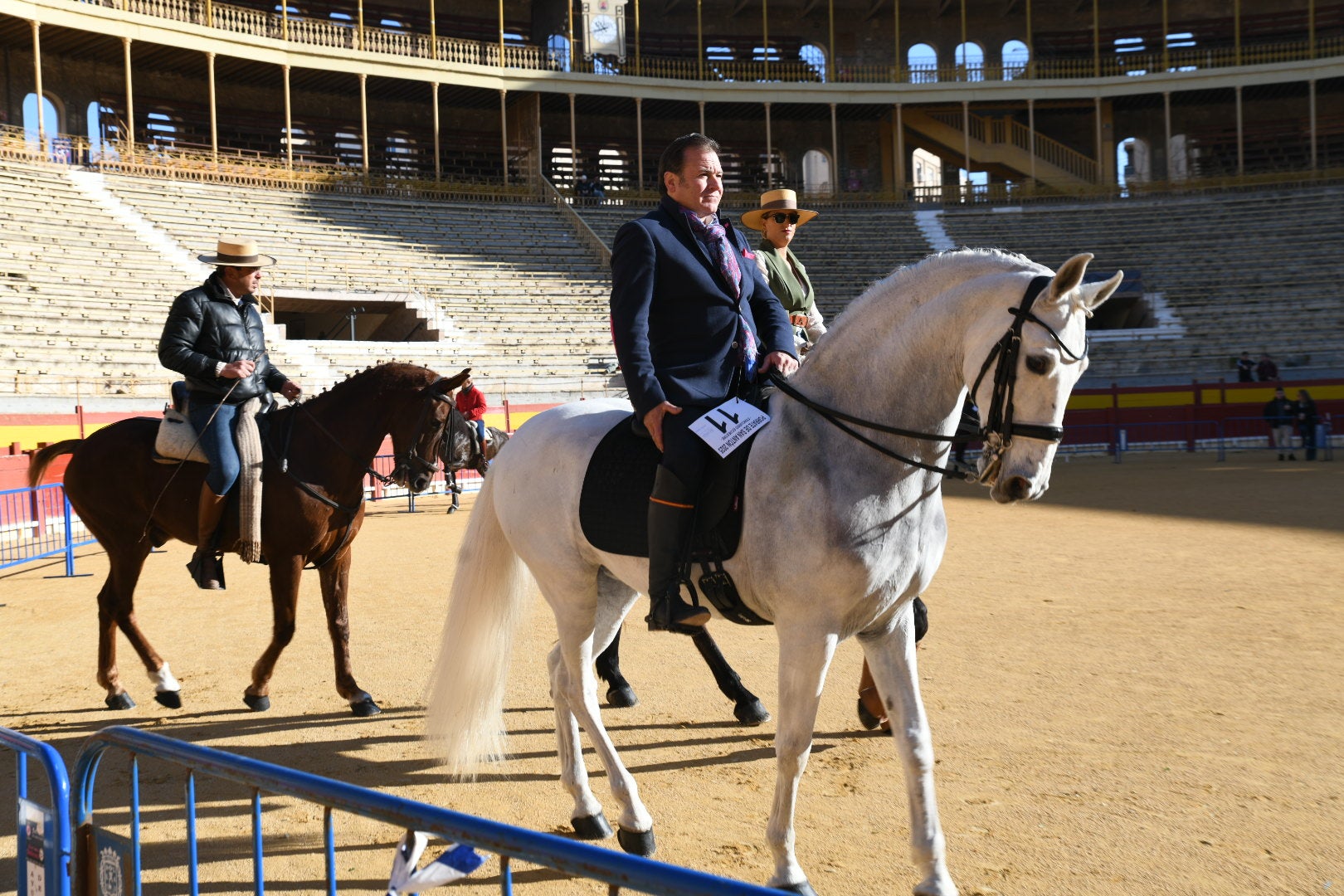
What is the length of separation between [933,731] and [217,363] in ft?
12.0

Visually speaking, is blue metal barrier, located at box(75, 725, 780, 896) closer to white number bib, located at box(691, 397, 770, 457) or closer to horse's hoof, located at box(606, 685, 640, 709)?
white number bib, located at box(691, 397, 770, 457)

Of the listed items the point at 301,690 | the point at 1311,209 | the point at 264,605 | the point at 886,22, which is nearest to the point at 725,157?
the point at 886,22

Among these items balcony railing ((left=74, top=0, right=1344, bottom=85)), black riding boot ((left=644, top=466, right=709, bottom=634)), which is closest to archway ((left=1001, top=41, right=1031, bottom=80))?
balcony railing ((left=74, top=0, right=1344, bottom=85))

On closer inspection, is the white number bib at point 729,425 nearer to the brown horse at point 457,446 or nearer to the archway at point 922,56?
the brown horse at point 457,446

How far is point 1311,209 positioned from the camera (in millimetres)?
27688

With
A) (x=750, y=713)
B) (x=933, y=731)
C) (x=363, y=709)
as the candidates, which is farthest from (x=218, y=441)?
(x=933, y=731)

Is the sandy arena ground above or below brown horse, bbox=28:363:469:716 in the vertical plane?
below

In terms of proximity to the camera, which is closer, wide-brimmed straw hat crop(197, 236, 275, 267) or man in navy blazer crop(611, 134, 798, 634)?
man in navy blazer crop(611, 134, 798, 634)

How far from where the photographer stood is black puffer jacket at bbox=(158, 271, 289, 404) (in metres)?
5.03

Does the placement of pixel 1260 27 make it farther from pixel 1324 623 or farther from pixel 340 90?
pixel 1324 623

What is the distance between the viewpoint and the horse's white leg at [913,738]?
111 inches

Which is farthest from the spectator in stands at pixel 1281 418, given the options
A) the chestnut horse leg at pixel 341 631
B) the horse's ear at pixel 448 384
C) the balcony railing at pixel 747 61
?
the chestnut horse leg at pixel 341 631

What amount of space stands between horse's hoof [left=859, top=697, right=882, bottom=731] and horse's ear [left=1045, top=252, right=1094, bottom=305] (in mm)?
2399

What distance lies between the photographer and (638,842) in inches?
128
